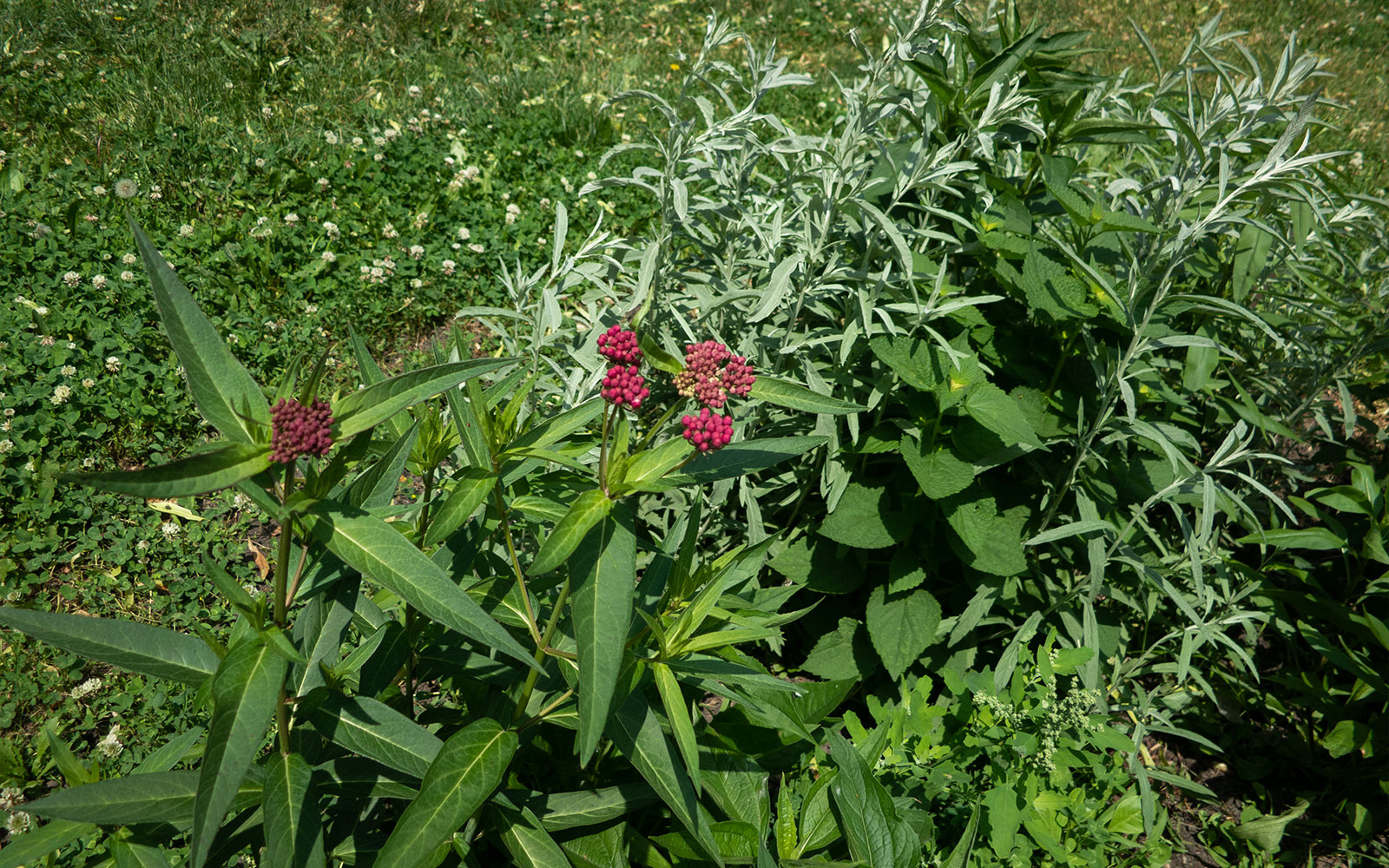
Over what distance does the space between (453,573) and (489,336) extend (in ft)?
8.73

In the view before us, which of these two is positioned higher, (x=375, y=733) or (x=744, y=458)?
(x=744, y=458)

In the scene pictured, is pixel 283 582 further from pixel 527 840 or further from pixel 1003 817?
pixel 1003 817

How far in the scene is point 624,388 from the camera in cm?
130

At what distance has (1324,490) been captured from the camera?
2709 millimetres

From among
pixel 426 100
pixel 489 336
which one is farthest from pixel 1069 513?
pixel 426 100

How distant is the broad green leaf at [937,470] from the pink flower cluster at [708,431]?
122 cm

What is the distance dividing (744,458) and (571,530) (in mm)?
371

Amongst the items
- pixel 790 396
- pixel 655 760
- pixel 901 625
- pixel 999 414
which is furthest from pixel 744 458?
pixel 901 625

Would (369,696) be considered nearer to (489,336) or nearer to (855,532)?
(855,532)

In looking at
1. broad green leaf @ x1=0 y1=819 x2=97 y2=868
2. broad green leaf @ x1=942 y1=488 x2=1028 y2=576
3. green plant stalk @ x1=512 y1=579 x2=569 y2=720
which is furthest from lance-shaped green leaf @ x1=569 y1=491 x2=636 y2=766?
broad green leaf @ x1=942 y1=488 x2=1028 y2=576

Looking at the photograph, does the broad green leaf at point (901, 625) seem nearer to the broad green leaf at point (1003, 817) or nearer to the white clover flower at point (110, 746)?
the broad green leaf at point (1003, 817)

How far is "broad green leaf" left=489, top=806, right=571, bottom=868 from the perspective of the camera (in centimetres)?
148

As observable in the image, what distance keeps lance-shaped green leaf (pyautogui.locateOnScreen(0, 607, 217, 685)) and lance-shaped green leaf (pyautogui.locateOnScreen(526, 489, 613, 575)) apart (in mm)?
566

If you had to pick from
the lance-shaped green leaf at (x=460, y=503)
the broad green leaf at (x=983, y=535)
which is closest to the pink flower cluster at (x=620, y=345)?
the lance-shaped green leaf at (x=460, y=503)
